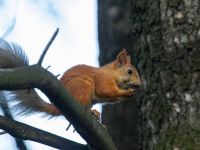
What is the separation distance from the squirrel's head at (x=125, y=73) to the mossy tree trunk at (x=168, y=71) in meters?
0.28

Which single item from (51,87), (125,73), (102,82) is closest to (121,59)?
(125,73)

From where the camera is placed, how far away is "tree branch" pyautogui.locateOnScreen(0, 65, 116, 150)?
193 centimetres

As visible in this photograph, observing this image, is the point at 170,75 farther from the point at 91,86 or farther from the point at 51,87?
the point at 51,87

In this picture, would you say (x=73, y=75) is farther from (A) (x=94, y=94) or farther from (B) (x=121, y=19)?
(B) (x=121, y=19)

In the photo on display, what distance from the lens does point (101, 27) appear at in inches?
163

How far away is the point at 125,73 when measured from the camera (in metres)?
3.20

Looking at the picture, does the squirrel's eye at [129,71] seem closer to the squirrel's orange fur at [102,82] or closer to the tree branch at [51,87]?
the squirrel's orange fur at [102,82]

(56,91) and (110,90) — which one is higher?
A: (56,91)

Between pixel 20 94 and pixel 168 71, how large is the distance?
68cm

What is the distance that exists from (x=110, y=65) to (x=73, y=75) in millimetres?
332

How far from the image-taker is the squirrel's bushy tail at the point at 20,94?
2.46 metres

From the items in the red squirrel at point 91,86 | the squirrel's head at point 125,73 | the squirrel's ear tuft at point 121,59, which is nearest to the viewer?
the red squirrel at point 91,86

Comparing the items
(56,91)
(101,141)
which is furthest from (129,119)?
(56,91)

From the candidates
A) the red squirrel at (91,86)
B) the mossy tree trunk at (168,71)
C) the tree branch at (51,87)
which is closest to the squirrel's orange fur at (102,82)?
the red squirrel at (91,86)
